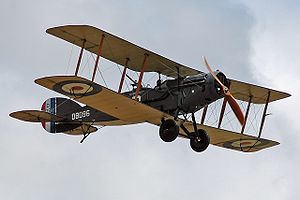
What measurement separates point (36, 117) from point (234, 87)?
21.8 ft

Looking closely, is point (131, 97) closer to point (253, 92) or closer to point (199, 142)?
point (199, 142)

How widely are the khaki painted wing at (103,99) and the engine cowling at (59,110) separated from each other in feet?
8.85

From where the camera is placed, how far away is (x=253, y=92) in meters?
30.2

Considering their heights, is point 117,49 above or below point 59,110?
above

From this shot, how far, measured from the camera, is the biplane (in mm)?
24469

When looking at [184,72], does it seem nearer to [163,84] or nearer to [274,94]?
[163,84]

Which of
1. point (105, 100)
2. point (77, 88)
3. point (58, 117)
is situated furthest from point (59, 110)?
point (77, 88)

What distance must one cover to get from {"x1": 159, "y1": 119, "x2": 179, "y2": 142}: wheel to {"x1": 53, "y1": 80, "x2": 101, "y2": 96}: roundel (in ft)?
8.41

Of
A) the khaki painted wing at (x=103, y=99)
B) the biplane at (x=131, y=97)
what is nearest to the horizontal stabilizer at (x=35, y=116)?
the biplane at (x=131, y=97)


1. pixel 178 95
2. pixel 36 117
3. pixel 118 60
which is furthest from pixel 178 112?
pixel 36 117

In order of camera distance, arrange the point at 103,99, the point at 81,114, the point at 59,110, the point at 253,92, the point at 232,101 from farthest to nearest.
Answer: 1. the point at 253,92
2. the point at 59,110
3. the point at 81,114
4. the point at 232,101
5. the point at 103,99

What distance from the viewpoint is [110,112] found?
2573 cm

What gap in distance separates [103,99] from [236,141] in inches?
293

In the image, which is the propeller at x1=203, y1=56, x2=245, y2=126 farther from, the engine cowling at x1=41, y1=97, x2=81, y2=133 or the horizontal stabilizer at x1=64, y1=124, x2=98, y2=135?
the engine cowling at x1=41, y1=97, x2=81, y2=133
